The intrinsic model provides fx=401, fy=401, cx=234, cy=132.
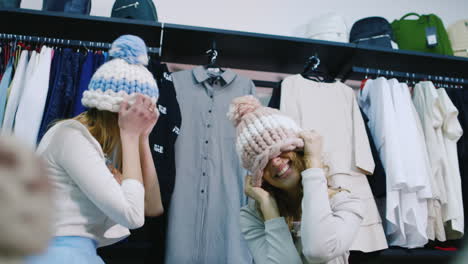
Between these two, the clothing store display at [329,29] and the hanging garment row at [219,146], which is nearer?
the hanging garment row at [219,146]

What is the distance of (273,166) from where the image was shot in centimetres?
129

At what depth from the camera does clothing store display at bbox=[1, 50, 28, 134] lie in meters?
1.87

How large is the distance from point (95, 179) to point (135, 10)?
4.99 feet

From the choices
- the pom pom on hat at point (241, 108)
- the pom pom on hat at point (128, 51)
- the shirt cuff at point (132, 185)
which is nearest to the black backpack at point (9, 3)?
the pom pom on hat at point (128, 51)

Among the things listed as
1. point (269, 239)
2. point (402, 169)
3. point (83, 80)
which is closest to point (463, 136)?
point (402, 169)

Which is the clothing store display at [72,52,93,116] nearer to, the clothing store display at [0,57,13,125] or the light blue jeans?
the clothing store display at [0,57,13,125]

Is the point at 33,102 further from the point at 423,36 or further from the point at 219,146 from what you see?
the point at 423,36

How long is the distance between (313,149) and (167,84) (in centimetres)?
107

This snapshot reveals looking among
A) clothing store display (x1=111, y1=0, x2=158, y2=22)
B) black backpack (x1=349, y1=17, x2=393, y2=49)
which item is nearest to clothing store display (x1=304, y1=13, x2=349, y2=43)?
black backpack (x1=349, y1=17, x2=393, y2=49)

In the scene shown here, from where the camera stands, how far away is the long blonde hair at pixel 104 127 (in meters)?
1.18

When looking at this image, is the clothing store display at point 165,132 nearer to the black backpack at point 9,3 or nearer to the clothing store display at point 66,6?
the clothing store display at point 66,6

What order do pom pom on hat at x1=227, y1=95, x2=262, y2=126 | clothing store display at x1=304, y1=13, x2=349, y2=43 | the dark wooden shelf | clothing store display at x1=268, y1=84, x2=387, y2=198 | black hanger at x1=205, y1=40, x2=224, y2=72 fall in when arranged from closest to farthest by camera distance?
pom pom on hat at x1=227, y1=95, x2=262, y2=126 → clothing store display at x1=268, y1=84, x2=387, y2=198 → the dark wooden shelf → black hanger at x1=205, y1=40, x2=224, y2=72 → clothing store display at x1=304, y1=13, x2=349, y2=43

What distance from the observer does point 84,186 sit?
0.99 m

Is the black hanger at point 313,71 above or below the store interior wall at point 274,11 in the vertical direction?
below
